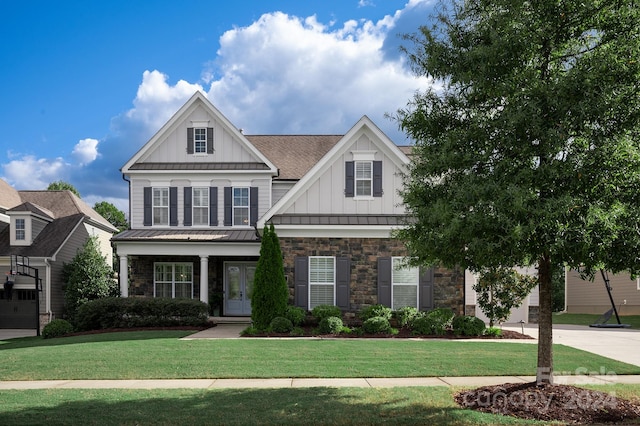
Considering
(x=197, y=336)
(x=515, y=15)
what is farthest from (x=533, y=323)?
(x=515, y=15)

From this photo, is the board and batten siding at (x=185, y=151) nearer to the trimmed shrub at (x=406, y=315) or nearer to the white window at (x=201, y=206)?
the white window at (x=201, y=206)

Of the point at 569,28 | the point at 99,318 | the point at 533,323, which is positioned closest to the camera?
the point at 569,28

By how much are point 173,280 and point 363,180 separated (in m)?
9.27

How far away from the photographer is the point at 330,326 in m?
16.3

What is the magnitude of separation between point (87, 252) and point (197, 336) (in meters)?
10.7

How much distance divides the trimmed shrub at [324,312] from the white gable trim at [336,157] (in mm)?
3410

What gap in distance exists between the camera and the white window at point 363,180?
19.1 m

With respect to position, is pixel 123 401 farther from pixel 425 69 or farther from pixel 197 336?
pixel 197 336

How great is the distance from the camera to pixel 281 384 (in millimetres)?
9305

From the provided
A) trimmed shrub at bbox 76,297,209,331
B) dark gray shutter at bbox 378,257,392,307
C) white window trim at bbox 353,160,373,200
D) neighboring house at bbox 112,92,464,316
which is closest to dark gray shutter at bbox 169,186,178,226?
neighboring house at bbox 112,92,464,316

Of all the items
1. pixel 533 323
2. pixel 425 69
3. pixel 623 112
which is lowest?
pixel 533 323

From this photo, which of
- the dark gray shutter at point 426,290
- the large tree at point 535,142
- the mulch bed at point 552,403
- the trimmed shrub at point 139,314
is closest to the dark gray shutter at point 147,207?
the trimmed shrub at point 139,314

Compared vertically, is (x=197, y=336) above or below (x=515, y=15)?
below

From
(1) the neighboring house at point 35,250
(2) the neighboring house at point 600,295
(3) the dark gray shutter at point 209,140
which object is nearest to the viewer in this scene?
(3) the dark gray shutter at point 209,140
